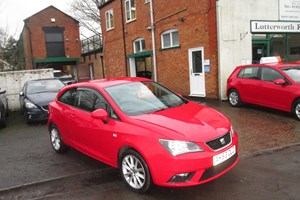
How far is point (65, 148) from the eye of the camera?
20.5 feet

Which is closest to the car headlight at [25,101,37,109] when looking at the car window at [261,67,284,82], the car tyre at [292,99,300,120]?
the car window at [261,67,284,82]

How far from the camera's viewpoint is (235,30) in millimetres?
11477

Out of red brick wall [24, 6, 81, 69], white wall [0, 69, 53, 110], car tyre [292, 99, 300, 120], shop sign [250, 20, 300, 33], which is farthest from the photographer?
red brick wall [24, 6, 81, 69]

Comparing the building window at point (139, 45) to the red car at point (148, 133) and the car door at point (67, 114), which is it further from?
the red car at point (148, 133)

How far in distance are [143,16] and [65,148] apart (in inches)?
452

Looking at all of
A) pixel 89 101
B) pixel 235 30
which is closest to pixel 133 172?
pixel 89 101

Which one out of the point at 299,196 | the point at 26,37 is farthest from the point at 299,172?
the point at 26,37

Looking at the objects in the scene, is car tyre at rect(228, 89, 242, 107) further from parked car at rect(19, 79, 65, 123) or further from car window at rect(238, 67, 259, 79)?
parked car at rect(19, 79, 65, 123)

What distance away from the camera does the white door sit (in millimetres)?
12352

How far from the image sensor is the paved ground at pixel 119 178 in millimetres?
4090

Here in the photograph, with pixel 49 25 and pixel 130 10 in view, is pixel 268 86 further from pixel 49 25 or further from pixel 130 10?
pixel 49 25

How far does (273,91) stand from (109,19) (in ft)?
47.7

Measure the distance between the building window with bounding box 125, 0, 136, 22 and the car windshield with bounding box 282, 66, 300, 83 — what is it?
10.7 metres

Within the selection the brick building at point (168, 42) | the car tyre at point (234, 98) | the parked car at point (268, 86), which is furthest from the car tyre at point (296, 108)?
the brick building at point (168, 42)
